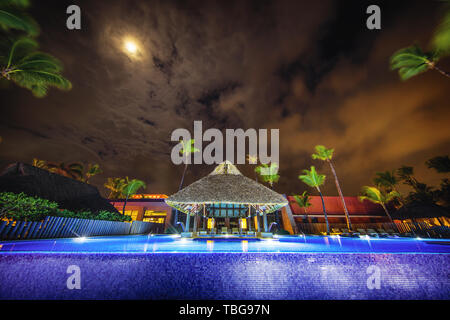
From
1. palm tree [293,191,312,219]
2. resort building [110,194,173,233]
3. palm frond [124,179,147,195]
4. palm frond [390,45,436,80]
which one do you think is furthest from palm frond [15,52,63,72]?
palm tree [293,191,312,219]

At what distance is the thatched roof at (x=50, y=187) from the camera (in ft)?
43.4

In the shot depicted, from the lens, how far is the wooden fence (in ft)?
24.7

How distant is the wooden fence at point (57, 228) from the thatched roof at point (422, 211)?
106 ft

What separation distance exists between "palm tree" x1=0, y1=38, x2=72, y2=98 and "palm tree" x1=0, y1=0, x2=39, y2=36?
42.2 inches

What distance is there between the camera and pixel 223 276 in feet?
13.1

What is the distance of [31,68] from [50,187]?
431 inches

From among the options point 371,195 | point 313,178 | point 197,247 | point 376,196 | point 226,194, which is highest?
point 313,178

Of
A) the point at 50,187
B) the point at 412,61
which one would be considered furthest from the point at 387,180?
the point at 50,187

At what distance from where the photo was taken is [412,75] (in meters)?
12.6

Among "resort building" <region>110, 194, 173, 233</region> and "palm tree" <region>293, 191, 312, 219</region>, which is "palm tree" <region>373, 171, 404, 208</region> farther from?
"resort building" <region>110, 194, 173, 233</region>

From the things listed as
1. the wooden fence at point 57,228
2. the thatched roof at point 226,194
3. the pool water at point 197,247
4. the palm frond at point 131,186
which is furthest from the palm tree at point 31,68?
the palm frond at point 131,186

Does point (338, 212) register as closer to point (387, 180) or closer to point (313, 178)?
point (313, 178)
